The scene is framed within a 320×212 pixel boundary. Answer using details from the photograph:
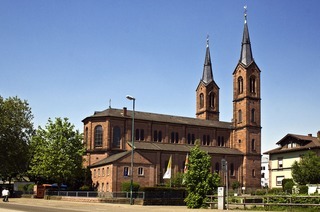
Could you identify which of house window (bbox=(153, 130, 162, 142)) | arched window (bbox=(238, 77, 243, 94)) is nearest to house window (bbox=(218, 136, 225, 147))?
arched window (bbox=(238, 77, 243, 94))

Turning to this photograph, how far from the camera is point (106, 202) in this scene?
1885 inches

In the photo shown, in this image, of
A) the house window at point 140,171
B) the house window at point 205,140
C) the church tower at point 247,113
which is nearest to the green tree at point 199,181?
the house window at point 140,171

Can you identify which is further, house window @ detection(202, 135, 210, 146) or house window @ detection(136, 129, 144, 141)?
house window @ detection(202, 135, 210, 146)

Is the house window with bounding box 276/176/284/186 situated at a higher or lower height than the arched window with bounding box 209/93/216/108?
lower

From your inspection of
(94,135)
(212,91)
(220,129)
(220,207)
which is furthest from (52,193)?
(212,91)

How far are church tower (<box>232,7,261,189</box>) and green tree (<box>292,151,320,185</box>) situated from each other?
99.4 ft

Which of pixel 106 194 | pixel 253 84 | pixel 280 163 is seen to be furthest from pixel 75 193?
pixel 253 84

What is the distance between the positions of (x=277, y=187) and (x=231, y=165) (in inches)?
722

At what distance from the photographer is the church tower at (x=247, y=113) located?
95125 millimetres

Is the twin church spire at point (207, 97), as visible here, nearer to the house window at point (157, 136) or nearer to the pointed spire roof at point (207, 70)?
the pointed spire roof at point (207, 70)

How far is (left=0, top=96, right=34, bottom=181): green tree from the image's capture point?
66500 millimetres

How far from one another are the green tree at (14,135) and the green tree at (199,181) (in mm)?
38451

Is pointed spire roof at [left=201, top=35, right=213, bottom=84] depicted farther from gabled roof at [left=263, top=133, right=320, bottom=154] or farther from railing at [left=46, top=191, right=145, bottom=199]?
railing at [left=46, top=191, right=145, bottom=199]

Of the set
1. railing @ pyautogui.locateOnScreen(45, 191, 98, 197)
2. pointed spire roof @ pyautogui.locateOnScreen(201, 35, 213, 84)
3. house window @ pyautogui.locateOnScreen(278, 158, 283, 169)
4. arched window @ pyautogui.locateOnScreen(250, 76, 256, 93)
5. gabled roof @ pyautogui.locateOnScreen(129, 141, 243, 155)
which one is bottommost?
railing @ pyautogui.locateOnScreen(45, 191, 98, 197)
